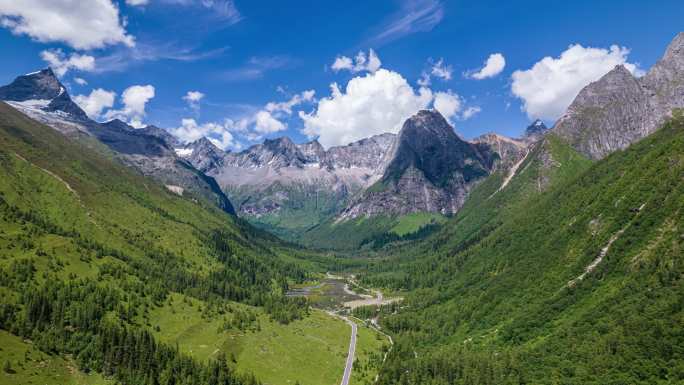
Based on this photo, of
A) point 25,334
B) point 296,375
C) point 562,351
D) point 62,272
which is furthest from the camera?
point 62,272

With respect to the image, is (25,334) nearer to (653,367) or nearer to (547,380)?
(547,380)

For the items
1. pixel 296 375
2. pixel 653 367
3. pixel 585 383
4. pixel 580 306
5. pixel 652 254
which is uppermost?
pixel 652 254

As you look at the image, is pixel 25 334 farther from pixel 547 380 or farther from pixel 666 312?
pixel 666 312

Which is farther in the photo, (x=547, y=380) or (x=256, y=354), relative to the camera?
(x=256, y=354)

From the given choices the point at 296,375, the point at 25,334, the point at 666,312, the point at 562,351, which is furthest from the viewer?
the point at 296,375

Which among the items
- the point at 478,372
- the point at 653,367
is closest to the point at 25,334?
the point at 478,372

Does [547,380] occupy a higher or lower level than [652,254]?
lower

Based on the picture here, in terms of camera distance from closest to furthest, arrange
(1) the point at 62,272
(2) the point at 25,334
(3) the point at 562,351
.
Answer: (2) the point at 25,334 < (3) the point at 562,351 < (1) the point at 62,272

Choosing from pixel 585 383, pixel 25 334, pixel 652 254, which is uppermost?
pixel 652 254

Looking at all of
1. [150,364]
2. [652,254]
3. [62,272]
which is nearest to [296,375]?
[150,364]
